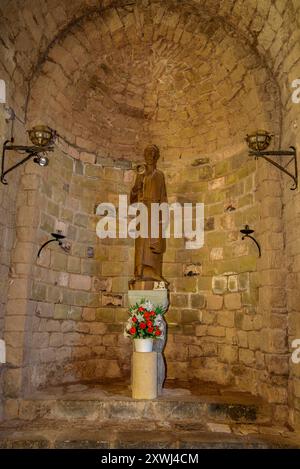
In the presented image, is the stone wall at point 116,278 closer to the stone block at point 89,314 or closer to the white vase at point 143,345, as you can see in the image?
the stone block at point 89,314

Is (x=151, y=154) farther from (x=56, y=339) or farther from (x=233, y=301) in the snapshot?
(x=56, y=339)

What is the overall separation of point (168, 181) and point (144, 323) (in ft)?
8.79

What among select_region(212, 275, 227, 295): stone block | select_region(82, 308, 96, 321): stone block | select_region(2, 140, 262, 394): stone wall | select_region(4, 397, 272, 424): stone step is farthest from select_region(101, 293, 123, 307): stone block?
select_region(4, 397, 272, 424): stone step

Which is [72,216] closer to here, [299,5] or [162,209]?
[162,209]

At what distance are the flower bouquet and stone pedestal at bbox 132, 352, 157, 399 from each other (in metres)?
0.21

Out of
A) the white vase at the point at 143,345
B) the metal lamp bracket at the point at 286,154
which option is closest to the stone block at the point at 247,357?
the white vase at the point at 143,345

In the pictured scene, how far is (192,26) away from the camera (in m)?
5.38

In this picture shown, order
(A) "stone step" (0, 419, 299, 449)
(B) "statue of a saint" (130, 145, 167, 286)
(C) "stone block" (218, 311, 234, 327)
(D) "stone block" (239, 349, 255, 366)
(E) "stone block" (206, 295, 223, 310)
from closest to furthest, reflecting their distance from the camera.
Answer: (A) "stone step" (0, 419, 299, 449), (D) "stone block" (239, 349, 255, 366), (B) "statue of a saint" (130, 145, 167, 286), (C) "stone block" (218, 311, 234, 327), (E) "stone block" (206, 295, 223, 310)

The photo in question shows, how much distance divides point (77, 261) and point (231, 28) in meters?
3.84

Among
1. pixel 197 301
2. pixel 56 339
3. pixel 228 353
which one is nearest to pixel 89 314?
pixel 56 339

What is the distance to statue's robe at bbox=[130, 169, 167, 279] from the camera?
5.03 m

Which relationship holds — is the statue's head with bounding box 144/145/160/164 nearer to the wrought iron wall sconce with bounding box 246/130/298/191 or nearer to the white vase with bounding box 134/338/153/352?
the wrought iron wall sconce with bounding box 246/130/298/191

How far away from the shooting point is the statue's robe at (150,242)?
503 centimetres
